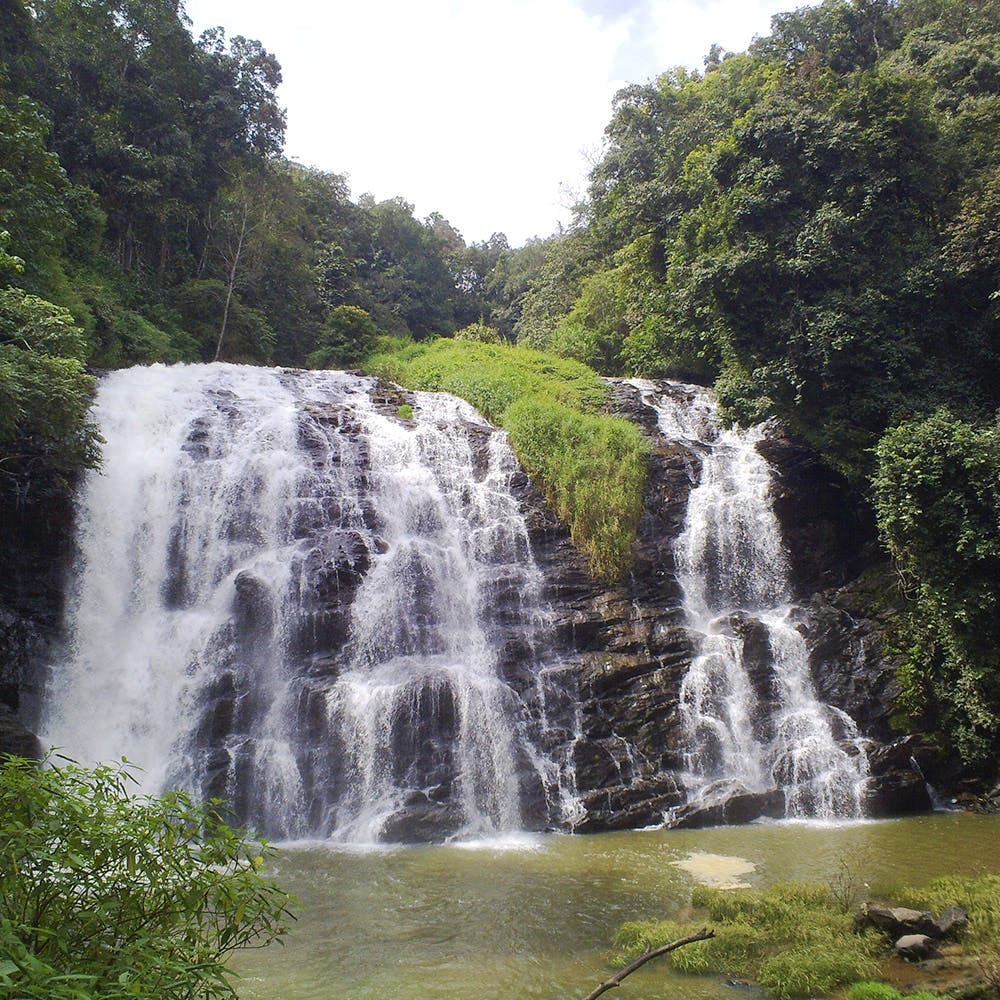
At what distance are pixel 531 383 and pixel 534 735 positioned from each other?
1186 cm

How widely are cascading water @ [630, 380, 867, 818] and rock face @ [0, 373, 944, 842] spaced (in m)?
0.19

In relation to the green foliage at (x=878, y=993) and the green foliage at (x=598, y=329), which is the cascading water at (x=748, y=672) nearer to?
the green foliage at (x=878, y=993)

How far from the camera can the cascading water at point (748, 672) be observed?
1206 centimetres

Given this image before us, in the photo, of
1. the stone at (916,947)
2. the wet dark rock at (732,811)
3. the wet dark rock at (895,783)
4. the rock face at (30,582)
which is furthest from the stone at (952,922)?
the rock face at (30,582)

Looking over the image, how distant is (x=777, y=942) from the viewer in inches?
255

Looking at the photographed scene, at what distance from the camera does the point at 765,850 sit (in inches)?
384

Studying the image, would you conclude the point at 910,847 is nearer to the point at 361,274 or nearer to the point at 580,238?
the point at 580,238

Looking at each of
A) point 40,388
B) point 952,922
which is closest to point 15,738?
point 40,388

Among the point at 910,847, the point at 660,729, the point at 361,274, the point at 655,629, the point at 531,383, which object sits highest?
the point at 361,274

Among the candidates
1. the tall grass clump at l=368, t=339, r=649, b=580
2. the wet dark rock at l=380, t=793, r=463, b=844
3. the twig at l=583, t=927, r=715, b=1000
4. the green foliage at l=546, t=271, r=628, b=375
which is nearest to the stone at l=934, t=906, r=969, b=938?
the twig at l=583, t=927, r=715, b=1000

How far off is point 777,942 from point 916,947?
3.57 feet

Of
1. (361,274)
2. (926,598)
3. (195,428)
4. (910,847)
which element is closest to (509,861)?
(910,847)

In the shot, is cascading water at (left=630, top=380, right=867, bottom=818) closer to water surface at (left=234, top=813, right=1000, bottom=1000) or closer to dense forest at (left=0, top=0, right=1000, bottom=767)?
→ water surface at (left=234, top=813, right=1000, bottom=1000)

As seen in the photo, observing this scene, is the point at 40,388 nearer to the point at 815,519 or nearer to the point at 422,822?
the point at 422,822
